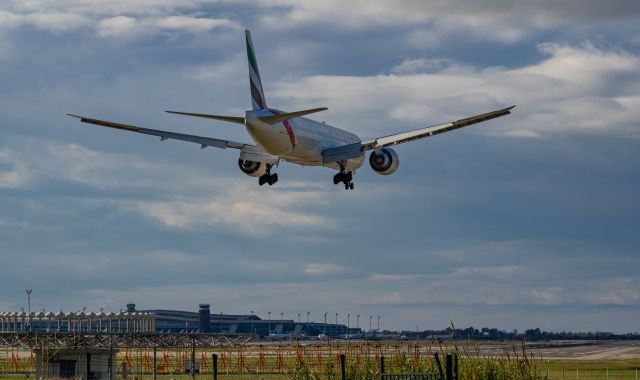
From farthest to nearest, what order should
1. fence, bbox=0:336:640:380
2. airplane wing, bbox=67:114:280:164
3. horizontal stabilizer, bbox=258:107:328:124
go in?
1. airplane wing, bbox=67:114:280:164
2. horizontal stabilizer, bbox=258:107:328:124
3. fence, bbox=0:336:640:380

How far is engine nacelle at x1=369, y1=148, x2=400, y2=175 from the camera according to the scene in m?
79.1

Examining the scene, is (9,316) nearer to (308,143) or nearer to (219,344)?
(219,344)

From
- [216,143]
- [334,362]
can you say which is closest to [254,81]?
[216,143]

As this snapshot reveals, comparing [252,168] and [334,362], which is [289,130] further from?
[334,362]

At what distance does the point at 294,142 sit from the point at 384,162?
383 inches

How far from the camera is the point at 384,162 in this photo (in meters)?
79.1

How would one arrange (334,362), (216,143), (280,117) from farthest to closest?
(216,143) → (280,117) → (334,362)

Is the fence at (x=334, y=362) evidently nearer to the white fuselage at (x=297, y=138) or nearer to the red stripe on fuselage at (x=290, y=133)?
the white fuselage at (x=297, y=138)

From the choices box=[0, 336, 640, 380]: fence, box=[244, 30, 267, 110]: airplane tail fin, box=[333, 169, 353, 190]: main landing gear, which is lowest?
box=[0, 336, 640, 380]: fence

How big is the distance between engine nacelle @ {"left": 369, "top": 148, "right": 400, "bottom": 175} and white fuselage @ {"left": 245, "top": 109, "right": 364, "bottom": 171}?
120 centimetres

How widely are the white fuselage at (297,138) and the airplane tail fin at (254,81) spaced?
393 centimetres

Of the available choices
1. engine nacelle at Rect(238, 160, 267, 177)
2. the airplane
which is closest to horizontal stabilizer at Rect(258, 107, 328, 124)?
the airplane

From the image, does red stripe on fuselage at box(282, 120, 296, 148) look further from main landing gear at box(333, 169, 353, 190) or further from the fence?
the fence

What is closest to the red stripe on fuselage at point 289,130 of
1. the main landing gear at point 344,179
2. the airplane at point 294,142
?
the airplane at point 294,142
